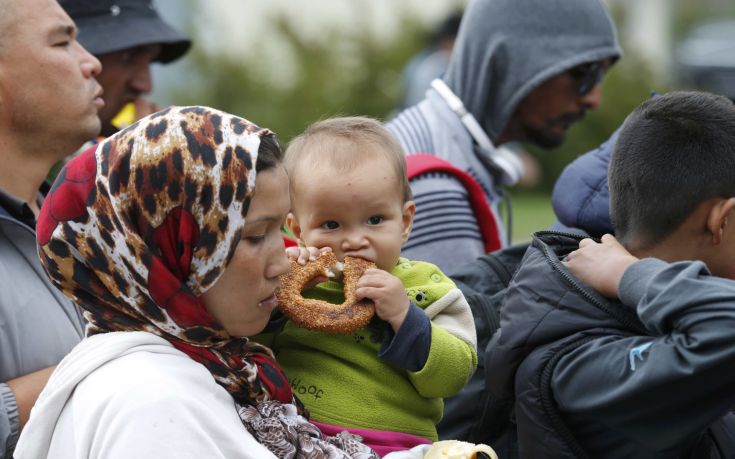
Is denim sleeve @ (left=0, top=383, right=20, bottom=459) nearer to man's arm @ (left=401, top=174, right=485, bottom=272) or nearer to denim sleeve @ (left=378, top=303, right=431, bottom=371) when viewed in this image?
denim sleeve @ (left=378, top=303, right=431, bottom=371)

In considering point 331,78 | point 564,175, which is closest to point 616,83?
point 331,78

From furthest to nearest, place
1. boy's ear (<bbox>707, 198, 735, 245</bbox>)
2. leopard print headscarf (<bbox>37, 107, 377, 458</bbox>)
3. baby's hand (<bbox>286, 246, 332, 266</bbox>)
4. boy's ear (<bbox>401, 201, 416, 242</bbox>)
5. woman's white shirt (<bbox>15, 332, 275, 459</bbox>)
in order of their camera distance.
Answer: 1. boy's ear (<bbox>401, 201, 416, 242</bbox>)
2. baby's hand (<bbox>286, 246, 332, 266</bbox>)
3. boy's ear (<bbox>707, 198, 735, 245</bbox>)
4. leopard print headscarf (<bbox>37, 107, 377, 458</bbox>)
5. woman's white shirt (<bbox>15, 332, 275, 459</bbox>)

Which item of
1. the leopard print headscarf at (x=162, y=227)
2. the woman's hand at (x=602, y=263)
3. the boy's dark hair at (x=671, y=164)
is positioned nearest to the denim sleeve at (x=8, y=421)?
the leopard print headscarf at (x=162, y=227)

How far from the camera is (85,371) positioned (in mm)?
2445

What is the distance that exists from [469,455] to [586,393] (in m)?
0.33

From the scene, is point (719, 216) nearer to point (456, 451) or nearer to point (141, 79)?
point (456, 451)

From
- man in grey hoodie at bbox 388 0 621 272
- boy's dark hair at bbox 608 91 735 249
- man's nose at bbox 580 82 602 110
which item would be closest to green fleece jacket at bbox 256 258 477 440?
boy's dark hair at bbox 608 91 735 249

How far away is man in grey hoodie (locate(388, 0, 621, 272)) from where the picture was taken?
467cm

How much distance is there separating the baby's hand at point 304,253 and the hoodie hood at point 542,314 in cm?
51

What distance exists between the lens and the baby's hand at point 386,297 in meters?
2.78

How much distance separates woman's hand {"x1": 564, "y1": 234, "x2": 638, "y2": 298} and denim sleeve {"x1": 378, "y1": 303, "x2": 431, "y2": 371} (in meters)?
0.40

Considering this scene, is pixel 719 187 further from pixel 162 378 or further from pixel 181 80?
pixel 181 80

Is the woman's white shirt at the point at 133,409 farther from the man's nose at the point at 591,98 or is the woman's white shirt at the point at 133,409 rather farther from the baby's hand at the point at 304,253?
the man's nose at the point at 591,98

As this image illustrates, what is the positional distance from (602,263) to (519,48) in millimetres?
2319
